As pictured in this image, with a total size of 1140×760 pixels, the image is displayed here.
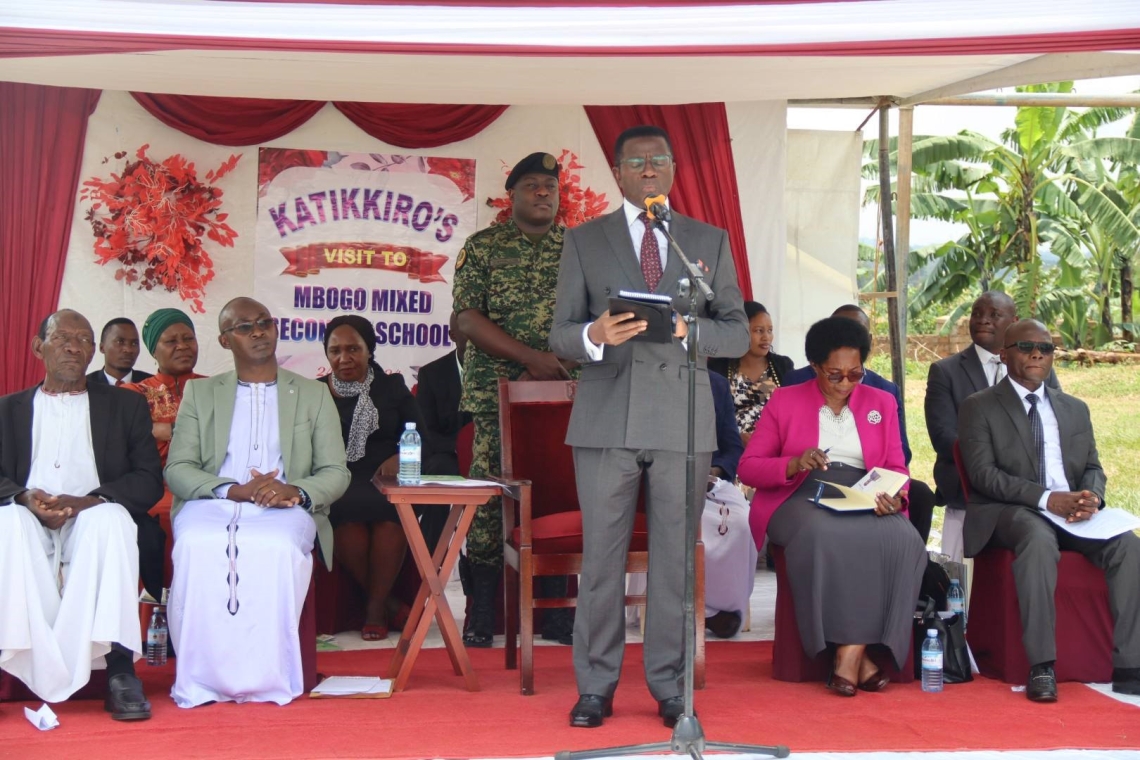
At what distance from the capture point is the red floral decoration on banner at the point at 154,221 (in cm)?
733

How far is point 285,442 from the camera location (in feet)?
17.4

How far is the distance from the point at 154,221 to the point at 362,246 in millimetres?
1185

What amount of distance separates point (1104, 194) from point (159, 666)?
15370mm

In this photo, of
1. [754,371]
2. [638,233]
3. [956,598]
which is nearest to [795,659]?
[956,598]

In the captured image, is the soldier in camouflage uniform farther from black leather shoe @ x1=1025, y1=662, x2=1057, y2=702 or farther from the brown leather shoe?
black leather shoe @ x1=1025, y1=662, x2=1057, y2=702

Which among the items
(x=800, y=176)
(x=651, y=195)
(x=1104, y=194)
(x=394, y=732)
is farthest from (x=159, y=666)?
(x=1104, y=194)

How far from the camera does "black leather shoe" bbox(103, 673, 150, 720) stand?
442 centimetres

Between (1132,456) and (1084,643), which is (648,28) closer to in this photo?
(1084,643)

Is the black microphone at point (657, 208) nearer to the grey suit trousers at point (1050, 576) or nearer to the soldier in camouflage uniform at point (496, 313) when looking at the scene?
the soldier in camouflage uniform at point (496, 313)

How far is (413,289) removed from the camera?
768 cm

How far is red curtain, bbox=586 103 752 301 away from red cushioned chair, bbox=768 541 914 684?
3.03 metres

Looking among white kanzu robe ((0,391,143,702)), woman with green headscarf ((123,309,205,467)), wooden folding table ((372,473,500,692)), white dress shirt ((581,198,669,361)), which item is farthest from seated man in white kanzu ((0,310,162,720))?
white dress shirt ((581,198,669,361))

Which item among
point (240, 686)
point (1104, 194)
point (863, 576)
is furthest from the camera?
point (1104, 194)

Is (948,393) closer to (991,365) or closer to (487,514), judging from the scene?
(991,365)
